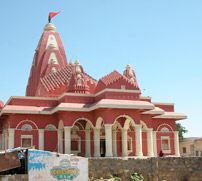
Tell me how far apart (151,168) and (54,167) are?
5.88m

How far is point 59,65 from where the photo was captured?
32.9m

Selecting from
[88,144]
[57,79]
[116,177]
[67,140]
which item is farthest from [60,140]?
[116,177]

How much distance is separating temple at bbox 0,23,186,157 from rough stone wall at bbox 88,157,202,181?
4.77 metres

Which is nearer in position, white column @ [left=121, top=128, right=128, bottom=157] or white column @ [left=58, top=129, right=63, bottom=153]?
white column @ [left=121, top=128, right=128, bottom=157]

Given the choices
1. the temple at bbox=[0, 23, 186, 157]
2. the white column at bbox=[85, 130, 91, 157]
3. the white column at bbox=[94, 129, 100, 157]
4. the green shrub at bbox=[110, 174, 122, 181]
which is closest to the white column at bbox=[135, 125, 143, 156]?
the temple at bbox=[0, 23, 186, 157]

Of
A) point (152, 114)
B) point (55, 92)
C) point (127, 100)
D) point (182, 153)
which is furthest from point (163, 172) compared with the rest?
point (182, 153)

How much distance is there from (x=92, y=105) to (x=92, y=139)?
3226 millimetres

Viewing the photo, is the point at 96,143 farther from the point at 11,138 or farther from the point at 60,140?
the point at 11,138

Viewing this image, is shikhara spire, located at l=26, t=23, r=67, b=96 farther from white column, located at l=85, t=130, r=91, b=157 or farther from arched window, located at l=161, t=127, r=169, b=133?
arched window, located at l=161, t=127, r=169, b=133

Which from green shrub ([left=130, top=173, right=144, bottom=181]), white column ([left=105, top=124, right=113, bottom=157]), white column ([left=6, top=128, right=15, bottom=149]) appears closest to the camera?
green shrub ([left=130, top=173, right=144, bottom=181])

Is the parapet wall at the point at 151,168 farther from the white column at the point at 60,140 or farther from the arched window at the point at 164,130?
the arched window at the point at 164,130

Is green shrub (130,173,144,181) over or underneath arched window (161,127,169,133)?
underneath

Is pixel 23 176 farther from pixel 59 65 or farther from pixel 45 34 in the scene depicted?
pixel 45 34

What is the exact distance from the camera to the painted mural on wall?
13.8 meters
